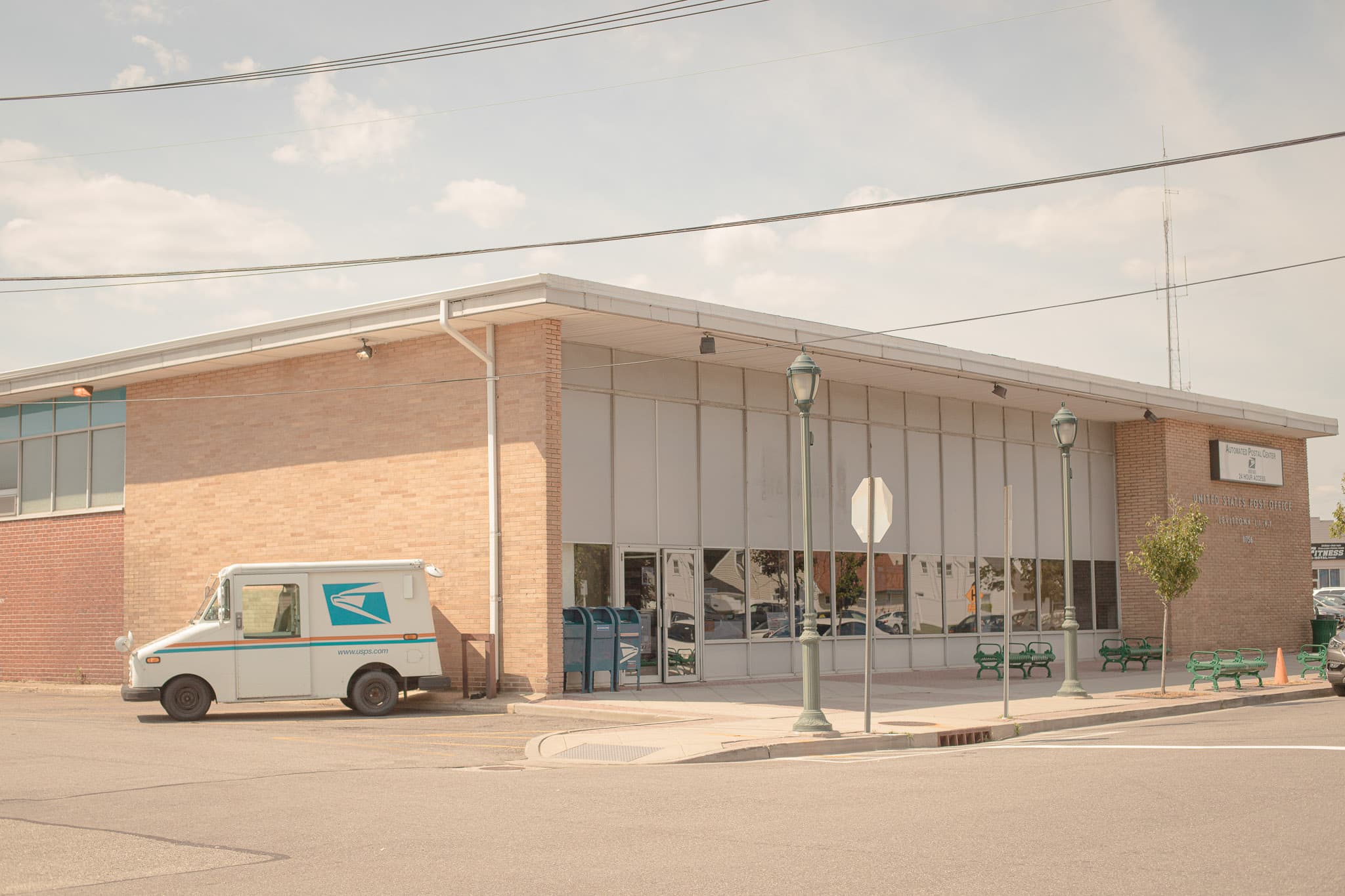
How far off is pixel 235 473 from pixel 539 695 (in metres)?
8.03

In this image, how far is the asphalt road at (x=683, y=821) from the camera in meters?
7.16

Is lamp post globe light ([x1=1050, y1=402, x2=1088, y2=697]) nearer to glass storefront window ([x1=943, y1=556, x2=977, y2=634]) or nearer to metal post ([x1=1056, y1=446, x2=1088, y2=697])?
metal post ([x1=1056, y1=446, x2=1088, y2=697])

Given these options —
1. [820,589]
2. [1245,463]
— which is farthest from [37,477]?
[1245,463]

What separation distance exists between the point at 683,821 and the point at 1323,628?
101 ft

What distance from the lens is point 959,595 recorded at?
2788 centimetres

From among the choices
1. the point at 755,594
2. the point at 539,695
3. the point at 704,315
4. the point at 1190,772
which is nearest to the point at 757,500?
the point at 755,594

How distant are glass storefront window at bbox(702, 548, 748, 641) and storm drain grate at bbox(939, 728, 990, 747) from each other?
7747 mm

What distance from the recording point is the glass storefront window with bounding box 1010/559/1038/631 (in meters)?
29.5

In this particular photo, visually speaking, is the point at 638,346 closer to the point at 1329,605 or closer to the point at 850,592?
the point at 850,592

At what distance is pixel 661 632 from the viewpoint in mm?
21953

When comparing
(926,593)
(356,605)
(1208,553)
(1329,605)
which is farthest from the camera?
(1329,605)

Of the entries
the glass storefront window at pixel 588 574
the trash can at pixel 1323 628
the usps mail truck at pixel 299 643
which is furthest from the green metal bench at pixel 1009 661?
the trash can at pixel 1323 628

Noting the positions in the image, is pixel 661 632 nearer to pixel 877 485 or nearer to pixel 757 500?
pixel 757 500

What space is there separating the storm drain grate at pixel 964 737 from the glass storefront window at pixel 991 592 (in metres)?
12.9
